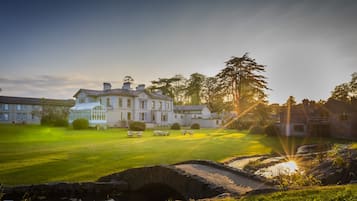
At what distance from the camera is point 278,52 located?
2598 cm

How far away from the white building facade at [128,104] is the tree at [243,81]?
1431 centimetres

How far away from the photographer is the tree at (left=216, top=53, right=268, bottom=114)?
57.7 m

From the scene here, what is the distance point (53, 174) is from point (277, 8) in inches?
618

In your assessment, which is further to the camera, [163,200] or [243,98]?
[243,98]

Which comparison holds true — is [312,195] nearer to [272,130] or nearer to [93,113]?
[272,130]

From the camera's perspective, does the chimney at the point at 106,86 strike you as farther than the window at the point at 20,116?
No

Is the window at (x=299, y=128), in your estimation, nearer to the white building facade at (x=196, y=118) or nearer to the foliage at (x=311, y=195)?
the white building facade at (x=196, y=118)

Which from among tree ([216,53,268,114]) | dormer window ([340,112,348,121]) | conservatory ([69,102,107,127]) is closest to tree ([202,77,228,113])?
tree ([216,53,268,114])

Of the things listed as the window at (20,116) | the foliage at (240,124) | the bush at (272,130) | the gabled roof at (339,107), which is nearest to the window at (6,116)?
the window at (20,116)

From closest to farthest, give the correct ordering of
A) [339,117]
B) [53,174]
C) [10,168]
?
1. [53,174]
2. [10,168]
3. [339,117]

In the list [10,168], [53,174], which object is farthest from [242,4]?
[10,168]

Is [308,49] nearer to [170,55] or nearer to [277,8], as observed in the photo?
[277,8]

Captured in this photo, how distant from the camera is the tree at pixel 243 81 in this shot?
57.7 meters

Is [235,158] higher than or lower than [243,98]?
lower
